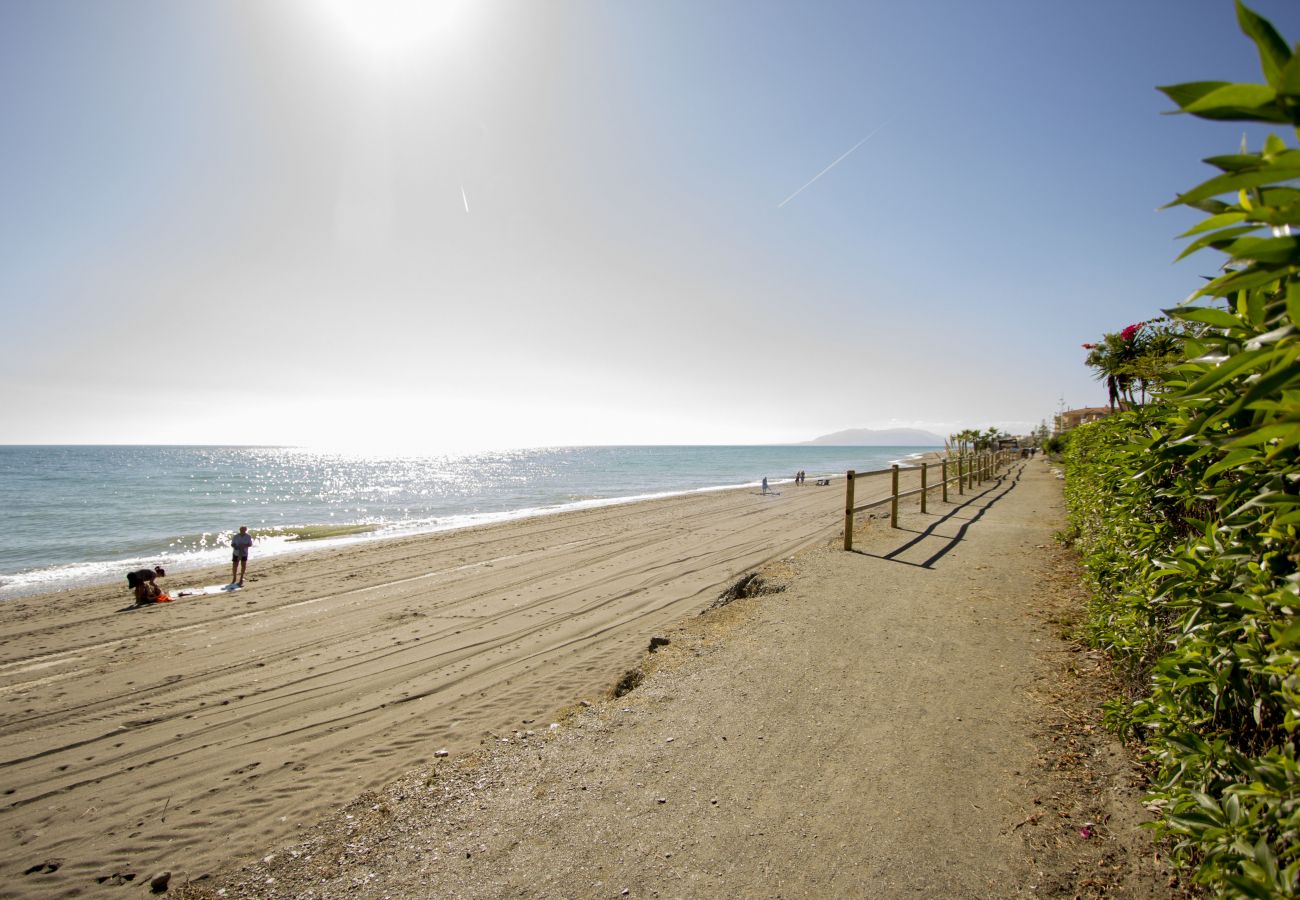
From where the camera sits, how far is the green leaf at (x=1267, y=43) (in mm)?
663

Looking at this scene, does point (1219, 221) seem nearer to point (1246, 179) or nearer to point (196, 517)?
point (1246, 179)

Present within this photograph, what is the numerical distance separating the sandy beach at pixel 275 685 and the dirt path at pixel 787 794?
2.69 ft

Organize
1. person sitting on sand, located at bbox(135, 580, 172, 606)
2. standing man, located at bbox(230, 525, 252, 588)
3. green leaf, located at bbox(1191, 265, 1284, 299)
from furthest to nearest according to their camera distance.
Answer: standing man, located at bbox(230, 525, 252, 588) < person sitting on sand, located at bbox(135, 580, 172, 606) < green leaf, located at bbox(1191, 265, 1284, 299)

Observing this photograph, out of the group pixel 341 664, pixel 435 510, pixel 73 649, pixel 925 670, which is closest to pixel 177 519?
pixel 435 510

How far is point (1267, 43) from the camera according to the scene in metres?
0.69

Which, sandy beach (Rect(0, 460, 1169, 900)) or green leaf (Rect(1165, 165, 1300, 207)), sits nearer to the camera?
green leaf (Rect(1165, 165, 1300, 207))

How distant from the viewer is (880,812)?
293 centimetres

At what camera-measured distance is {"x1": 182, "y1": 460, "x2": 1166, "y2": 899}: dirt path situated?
261 centimetres

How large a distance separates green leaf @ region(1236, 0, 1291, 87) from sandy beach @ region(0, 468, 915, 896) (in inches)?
209

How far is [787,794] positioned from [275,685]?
6.07 metres

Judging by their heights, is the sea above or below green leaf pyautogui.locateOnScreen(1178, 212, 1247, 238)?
below

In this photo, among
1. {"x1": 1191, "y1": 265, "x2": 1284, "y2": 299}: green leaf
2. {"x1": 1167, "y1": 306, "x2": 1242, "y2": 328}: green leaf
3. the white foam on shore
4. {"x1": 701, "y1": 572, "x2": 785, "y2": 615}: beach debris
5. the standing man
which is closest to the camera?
{"x1": 1191, "y1": 265, "x2": 1284, "y2": 299}: green leaf

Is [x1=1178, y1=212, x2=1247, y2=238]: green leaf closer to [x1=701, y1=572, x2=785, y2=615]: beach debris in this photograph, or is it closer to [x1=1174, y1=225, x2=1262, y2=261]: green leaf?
[x1=1174, y1=225, x2=1262, y2=261]: green leaf

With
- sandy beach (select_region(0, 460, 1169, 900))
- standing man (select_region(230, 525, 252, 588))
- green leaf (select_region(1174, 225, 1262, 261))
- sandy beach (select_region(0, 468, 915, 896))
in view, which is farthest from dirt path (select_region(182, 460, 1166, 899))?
standing man (select_region(230, 525, 252, 588))
